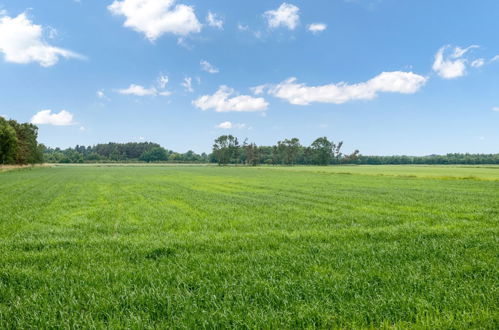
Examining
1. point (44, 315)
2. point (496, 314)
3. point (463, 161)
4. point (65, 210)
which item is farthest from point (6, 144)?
point (463, 161)

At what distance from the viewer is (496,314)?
13.8 feet

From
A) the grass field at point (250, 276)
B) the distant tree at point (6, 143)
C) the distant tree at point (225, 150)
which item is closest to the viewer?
the grass field at point (250, 276)

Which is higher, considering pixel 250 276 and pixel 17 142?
pixel 17 142

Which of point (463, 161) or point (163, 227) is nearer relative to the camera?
point (163, 227)

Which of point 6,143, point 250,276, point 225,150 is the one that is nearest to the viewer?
point 250,276

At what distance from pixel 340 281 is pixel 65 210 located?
589 inches

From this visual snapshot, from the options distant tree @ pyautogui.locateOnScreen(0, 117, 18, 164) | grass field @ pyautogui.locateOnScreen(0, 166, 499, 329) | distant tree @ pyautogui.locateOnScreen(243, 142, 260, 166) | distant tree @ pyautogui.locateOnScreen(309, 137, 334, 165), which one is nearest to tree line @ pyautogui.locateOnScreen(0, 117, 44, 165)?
distant tree @ pyautogui.locateOnScreen(0, 117, 18, 164)

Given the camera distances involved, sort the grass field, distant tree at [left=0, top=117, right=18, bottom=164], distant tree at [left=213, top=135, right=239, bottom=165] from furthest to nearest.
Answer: distant tree at [left=213, top=135, right=239, bottom=165], distant tree at [left=0, top=117, right=18, bottom=164], the grass field

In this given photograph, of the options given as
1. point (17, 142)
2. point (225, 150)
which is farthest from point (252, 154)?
point (17, 142)

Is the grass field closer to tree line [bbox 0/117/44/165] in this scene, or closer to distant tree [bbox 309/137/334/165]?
tree line [bbox 0/117/44/165]

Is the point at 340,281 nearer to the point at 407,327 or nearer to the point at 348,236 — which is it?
the point at 407,327

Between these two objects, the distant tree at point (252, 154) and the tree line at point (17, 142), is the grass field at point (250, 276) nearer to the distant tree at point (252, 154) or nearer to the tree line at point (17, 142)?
the tree line at point (17, 142)

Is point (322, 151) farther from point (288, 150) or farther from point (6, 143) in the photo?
point (6, 143)

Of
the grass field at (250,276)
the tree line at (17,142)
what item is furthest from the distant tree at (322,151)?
the grass field at (250,276)
